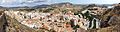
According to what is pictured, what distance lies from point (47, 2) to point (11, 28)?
7609 centimetres

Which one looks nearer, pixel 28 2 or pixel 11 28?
pixel 11 28

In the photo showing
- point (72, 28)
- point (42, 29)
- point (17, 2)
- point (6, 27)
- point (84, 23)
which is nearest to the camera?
point (6, 27)

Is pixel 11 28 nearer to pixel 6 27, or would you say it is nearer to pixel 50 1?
pixel 6 27

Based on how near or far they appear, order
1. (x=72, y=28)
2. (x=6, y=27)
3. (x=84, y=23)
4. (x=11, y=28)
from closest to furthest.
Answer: (x=6, y=27) < (x=11, y=28) < (x=72, y=28) < (x=84, y=23)

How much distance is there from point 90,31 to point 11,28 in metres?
8.81

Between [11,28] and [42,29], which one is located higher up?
[11,28]

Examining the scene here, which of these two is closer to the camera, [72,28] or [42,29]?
[42,29]

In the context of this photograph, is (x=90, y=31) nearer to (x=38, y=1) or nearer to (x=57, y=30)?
(x=57, y=30)

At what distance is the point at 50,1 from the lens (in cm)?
9938

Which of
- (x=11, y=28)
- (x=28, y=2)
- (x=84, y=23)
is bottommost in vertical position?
(x=28, y=2)

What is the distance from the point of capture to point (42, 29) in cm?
2842

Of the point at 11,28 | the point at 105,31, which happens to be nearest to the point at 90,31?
the point at 105,31

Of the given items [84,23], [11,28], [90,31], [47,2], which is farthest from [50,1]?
[11,28]

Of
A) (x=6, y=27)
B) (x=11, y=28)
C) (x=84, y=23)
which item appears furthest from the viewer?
(x=84, y=23)
